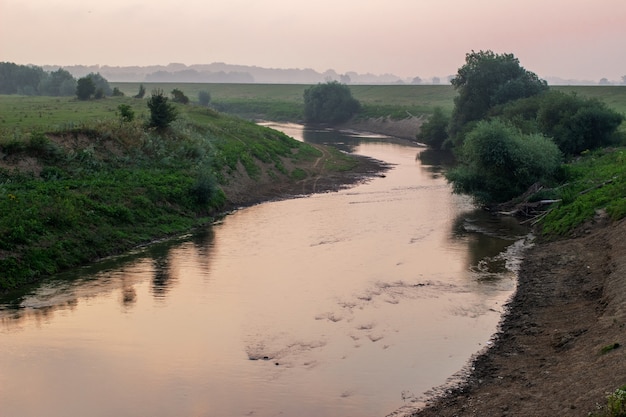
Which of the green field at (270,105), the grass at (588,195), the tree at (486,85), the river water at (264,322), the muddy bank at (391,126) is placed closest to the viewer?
the river water at (264,322)

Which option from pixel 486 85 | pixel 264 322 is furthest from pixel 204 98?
pixel 264 322

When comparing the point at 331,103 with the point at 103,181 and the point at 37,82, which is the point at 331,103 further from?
the point at 103,181

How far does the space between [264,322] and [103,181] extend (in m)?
22.6

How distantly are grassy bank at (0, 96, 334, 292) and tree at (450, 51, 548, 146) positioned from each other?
2912cm

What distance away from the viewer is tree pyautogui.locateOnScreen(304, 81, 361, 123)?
439ft

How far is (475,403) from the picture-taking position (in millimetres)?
19344

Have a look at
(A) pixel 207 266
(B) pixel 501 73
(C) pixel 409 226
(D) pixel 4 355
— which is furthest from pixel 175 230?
(B) pixel 501 73

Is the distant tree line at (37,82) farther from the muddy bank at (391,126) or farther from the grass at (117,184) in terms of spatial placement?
the grass at (117,184)

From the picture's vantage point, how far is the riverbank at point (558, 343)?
59.6ft

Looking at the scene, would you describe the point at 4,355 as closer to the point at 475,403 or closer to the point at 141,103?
the point at 475,403

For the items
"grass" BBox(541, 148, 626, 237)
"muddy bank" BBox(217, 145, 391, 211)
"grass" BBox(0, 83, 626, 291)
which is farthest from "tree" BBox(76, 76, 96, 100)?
"grass" BBox(541, 148, 626, 237)

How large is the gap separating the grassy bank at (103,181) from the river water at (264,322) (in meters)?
2.04

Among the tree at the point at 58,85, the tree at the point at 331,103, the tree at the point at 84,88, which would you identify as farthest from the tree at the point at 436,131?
the tree at the point at 58,85

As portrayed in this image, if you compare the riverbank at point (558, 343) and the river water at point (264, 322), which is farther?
the river water at point (264, 322)
